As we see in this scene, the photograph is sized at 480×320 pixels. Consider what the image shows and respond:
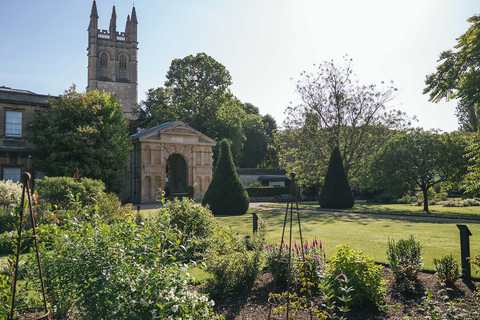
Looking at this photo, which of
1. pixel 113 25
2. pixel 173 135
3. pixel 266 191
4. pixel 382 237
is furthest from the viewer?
pixel 113 25

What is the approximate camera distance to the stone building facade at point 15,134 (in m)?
21.2

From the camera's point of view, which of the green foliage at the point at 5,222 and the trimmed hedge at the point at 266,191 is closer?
the green foliage at the point at 5,222

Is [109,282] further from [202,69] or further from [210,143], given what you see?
[202,69]

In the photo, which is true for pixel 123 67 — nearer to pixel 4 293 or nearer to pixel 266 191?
pixel 266 191

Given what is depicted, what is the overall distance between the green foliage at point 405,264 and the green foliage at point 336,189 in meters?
17.9

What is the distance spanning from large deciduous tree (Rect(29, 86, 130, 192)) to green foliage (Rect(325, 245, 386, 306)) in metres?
19.7

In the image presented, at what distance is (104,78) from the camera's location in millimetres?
63781

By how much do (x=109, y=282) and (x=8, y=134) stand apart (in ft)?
75.1

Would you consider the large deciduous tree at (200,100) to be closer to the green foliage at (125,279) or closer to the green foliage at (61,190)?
the green foliage at (61,190)

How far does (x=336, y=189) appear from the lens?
23922 millimetres

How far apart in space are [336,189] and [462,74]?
16.0 meters

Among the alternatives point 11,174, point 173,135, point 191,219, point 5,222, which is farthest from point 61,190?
point 173,135

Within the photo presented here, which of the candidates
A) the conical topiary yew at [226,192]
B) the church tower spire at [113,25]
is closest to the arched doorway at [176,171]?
the conical topiary yew at [226,192]

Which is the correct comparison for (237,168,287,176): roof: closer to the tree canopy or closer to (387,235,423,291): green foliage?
the tree canopy
